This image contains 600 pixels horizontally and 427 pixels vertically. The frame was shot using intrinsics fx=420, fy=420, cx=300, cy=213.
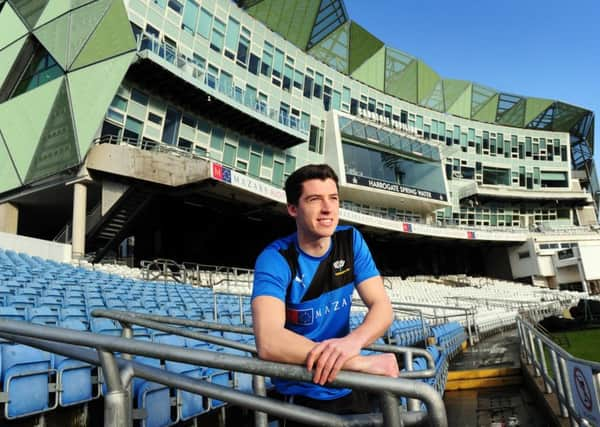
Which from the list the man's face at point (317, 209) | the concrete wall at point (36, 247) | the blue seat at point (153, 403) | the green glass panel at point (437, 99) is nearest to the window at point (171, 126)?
the concrete wall at point (36, 247)

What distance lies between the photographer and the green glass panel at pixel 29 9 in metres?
22.1

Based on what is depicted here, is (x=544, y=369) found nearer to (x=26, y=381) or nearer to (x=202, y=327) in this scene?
(x=202, y=327)

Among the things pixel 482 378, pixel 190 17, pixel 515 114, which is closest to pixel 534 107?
pixel 515 114

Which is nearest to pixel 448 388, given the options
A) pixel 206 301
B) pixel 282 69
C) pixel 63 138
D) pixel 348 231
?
pixel 206 301

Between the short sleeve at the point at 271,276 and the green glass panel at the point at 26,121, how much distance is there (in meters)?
22.5

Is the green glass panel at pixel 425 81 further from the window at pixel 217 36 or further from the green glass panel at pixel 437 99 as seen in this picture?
the window at pixel 217 36

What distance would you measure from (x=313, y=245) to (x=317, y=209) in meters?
0.17

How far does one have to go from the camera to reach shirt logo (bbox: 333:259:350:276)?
1969 millimetres

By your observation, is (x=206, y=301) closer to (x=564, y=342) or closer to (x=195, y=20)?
(x=564, y=342)

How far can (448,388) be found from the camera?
773cm

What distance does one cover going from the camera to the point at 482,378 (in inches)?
308

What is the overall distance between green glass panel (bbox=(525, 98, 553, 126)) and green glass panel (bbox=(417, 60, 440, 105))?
14974 millimetres

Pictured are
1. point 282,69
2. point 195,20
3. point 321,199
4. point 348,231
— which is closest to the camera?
point 321,199

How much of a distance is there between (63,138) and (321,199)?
20885mm
